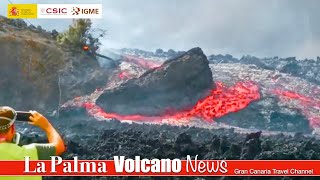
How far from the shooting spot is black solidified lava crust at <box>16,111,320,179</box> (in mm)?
6250

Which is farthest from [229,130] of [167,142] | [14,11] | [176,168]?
[14,11]

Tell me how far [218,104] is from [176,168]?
108 cm

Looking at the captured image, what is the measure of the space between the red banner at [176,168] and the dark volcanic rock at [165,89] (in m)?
0.99

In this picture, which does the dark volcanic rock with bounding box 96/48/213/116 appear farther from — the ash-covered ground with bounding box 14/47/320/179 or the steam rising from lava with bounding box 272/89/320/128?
the steam rising from lava with bounding box 272/89/320/128

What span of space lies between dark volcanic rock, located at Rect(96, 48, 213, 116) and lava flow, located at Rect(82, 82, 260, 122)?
0.19ft

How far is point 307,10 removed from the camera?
6449mm

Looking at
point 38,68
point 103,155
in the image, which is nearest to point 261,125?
point 103,155

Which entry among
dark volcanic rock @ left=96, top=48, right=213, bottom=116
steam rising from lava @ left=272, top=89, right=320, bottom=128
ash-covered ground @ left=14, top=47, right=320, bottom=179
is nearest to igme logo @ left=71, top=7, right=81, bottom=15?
ash-covered ground @ left=14, top=47, right=320, bottom=179

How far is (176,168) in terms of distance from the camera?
590 centimetres

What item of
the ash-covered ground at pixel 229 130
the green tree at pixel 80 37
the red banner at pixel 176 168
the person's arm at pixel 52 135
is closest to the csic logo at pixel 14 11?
the green tree at pixel 80 37

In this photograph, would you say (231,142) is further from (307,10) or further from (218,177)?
(307,10)

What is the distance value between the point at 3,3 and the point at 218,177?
265cm

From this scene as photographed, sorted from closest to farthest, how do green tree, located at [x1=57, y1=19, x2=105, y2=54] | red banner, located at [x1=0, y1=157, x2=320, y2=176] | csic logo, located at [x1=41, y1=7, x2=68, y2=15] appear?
red banner, located at [x1=0, y1=157, x2=320, y2=176] → csic logo, located at [x1=41, y1=7, x2=68, y2=15] → green tree, located at [x1=57, y1=19, x2=105, y2=54]

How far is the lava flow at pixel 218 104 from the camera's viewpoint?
22.0 feet
